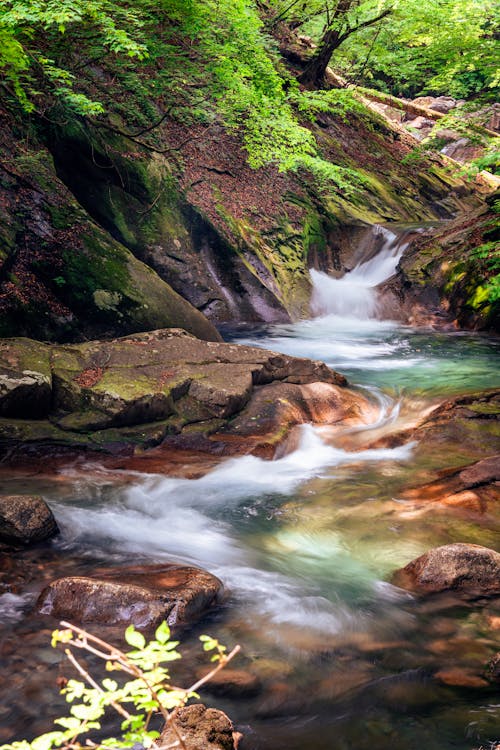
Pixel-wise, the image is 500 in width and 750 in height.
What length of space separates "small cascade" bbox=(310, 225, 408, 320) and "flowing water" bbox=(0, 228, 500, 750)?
688 cm

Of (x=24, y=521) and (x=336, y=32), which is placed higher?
(x=336, y=32)

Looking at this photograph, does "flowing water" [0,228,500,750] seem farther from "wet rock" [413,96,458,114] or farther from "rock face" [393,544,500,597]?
"wet rock" [413,96,458,114]

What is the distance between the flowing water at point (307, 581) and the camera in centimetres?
289

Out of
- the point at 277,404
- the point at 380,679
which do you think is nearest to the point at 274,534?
the point at 380,679

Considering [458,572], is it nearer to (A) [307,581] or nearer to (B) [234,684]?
(A) [307,581]

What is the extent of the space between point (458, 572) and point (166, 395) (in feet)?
13.3

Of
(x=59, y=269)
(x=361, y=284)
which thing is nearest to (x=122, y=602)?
(x=59, y=269)

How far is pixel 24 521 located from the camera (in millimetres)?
4449

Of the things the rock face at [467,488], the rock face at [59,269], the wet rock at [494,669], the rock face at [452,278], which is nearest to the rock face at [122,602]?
the wet rock at [494,669]

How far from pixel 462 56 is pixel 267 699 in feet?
58.0

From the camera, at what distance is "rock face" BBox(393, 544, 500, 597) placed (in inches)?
157

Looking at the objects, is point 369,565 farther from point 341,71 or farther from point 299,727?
point 341,71

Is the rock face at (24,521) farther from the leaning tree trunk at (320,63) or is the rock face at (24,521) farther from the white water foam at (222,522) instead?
the leaning tree trunk at (320,63)

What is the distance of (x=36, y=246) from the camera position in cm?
869
